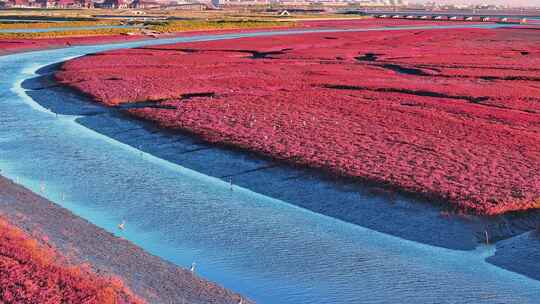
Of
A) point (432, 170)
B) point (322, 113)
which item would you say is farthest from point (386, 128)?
point (432, 170)

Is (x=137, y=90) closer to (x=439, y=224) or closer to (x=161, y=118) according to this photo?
(x=161, y=118)

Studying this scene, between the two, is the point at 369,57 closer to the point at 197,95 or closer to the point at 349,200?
the point at 197,95

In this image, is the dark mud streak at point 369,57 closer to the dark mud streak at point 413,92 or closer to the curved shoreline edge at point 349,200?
the dark mud streak at point 413,92

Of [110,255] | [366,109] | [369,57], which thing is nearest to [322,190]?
[110,255]

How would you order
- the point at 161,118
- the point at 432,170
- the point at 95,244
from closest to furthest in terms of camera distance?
the point at 95,244
the point at 432,170
the point at 161,118

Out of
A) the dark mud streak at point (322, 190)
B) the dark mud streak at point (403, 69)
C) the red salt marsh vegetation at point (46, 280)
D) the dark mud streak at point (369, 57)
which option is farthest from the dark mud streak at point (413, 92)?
the red salt marsh vegetation at point (46, 280)

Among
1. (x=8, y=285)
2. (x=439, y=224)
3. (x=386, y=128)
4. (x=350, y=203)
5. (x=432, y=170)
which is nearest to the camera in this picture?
(x=8, y=285)
